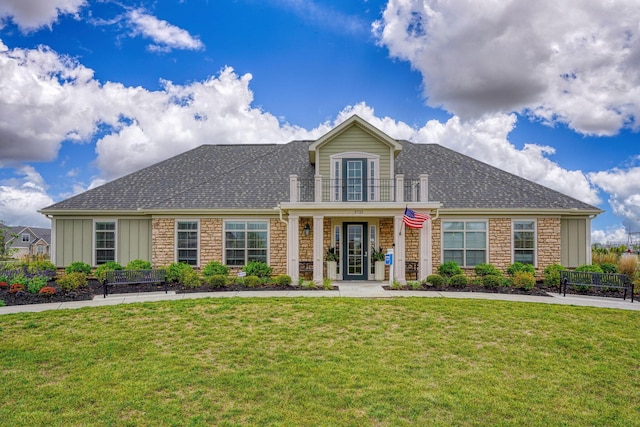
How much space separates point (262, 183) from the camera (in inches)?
703

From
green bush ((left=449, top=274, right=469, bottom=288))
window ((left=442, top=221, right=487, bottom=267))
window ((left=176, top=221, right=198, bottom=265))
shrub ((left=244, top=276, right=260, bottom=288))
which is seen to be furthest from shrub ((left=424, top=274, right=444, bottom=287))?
window ((left=176, top=221, right=198, bottom=265))

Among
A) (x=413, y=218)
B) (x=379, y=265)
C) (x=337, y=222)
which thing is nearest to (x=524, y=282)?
(x=413, y=218)

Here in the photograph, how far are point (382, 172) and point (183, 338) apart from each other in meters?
10.7

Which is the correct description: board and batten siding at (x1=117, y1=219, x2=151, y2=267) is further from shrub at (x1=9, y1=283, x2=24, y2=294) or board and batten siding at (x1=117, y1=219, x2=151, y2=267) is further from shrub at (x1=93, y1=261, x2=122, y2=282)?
shrub at (x1=9, y1=283, x2=24, y2=294)

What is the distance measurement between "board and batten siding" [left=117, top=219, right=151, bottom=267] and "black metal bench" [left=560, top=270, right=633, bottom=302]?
16.0 m

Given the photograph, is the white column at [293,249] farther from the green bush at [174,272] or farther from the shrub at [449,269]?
the shrub at [449,269]

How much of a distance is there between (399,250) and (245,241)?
6295 millimetres

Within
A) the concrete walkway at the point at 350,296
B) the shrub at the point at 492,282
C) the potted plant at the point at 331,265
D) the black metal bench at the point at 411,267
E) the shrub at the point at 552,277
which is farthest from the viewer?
the black metal bench at the point at 411,267

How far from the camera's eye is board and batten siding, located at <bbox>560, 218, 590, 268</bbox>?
1675 centimetres

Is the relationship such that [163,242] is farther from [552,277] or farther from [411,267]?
[552,277]

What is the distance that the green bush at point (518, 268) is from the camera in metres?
15.3

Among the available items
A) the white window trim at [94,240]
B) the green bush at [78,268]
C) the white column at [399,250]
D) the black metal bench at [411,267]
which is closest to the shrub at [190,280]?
the white window trim at [94,240]

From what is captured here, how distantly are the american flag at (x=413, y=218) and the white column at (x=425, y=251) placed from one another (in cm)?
50

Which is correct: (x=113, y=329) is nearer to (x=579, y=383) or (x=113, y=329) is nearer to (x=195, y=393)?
(x=195, y=393)
